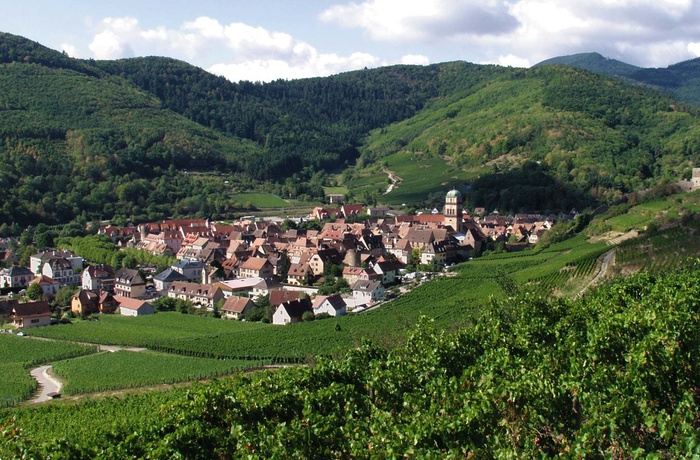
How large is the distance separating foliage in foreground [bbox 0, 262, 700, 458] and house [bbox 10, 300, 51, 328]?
31.2 m

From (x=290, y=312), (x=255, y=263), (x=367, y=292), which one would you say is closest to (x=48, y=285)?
(x=255, y=263)

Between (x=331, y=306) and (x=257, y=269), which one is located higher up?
(x=257, y=269)

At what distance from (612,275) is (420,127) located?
5007 inches

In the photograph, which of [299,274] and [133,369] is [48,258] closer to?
[299,274]

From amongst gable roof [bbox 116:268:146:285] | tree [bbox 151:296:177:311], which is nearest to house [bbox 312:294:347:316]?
tree [bbox 151:296:177:311]

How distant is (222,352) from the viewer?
120 ft

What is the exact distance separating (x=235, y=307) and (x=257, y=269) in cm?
1057

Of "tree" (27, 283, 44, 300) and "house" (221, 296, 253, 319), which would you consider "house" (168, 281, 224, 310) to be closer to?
"house" (221, 296, 253, 319)

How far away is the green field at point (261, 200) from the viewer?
102375 mm

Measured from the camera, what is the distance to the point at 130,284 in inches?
2117

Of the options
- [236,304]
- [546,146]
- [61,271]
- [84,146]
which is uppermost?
[84,146]

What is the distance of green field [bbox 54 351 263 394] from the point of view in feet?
104

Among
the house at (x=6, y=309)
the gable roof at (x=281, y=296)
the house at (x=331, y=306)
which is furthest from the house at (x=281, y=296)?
the house at (x=6, y=309)

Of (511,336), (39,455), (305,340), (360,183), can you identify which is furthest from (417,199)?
(39,455)
